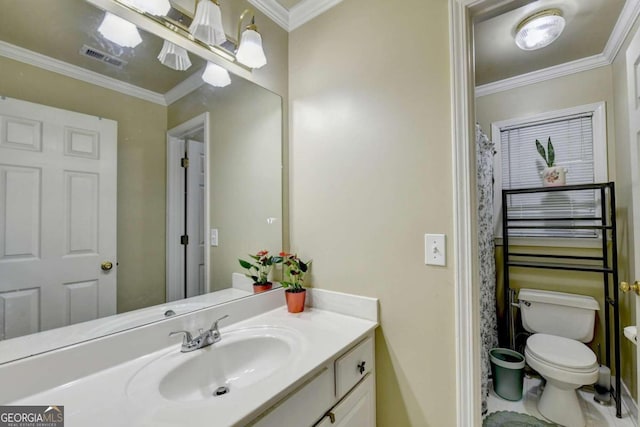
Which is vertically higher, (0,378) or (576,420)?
(0,378)

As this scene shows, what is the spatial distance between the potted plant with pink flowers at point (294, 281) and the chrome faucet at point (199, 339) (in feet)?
1.28

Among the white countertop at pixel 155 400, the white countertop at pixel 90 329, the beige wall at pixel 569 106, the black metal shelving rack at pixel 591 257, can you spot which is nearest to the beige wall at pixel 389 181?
the white countertop at pixel 155 400

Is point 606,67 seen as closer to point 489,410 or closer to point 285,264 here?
point 489,410

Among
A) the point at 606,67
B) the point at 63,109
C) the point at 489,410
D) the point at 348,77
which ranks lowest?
the point at 489,410

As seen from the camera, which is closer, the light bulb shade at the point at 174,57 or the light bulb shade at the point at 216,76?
the light bulb shade at the point at 174,57

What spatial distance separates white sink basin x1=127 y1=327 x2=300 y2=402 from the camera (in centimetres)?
79

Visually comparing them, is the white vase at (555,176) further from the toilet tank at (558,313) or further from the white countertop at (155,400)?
the white countertop at (155,400)

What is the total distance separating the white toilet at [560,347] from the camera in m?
1.55

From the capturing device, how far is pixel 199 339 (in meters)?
0.96

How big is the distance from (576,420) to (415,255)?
5.18ft

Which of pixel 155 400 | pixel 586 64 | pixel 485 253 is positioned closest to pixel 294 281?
pixel 155 400

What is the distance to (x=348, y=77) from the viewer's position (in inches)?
51.6

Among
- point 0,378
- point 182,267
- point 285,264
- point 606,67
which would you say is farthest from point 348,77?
point 606,67

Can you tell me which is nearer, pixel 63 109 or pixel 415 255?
pixel 63 109
